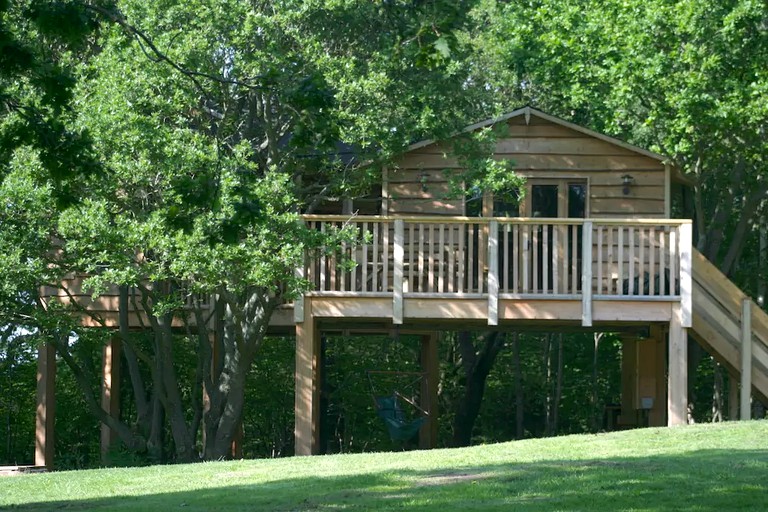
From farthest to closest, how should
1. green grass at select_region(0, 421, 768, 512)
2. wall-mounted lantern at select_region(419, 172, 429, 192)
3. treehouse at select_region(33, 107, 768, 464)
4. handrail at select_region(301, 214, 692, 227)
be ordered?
wall-mounted lantern at select_region(419, 172, 429, 192) < treehouse at select_region(33, 107, 768, 464) < handrail at select_region(301, 214, 692, 227) < green grass at select_region(0, 421, 768, 512)

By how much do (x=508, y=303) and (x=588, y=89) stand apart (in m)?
5.06

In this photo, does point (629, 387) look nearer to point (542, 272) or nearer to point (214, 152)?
point (542, 272)

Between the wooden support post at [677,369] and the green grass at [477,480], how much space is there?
1.28 meters

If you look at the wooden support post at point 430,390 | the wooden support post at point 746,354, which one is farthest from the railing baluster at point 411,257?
the wooden support post at point 746,354

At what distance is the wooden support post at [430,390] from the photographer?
69.9 ft

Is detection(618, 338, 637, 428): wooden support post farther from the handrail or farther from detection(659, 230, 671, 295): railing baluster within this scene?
the handrail

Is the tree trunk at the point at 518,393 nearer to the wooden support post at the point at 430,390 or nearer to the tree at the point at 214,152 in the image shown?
the wooden support post at the point at 430,390

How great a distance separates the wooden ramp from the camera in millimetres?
16562

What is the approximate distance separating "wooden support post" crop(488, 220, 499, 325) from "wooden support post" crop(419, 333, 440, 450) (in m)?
5.03

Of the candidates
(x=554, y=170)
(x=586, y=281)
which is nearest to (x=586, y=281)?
(x=586, y=281)

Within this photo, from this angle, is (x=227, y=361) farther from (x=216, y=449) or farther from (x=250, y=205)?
(x=250, y=205)

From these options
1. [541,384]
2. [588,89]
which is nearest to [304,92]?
[588,89]

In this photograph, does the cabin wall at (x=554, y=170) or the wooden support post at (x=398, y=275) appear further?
the cabin wall at (x=554, y=170)

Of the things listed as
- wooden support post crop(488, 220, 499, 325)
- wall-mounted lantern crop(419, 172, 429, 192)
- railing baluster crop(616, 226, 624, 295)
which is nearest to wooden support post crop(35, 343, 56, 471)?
wall-mounted lantern crop(419, 172, 429, 192)
